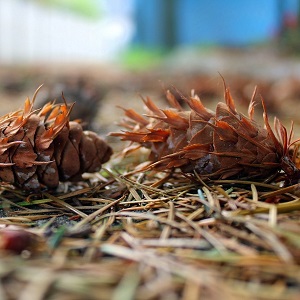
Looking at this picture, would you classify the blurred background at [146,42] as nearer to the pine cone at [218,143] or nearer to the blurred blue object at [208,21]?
the blurred blue object at [208,21]

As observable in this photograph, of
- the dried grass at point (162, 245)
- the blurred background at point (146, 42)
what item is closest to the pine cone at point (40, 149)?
the dried grass at point (162, 245)

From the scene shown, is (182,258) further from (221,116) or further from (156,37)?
(156,37)

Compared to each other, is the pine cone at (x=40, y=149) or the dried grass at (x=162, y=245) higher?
the pine cone at (x=40, y=149)

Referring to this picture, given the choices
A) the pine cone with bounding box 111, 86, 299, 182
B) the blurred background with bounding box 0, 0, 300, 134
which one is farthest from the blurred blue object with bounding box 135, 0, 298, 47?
the pine cone with bounding box 111, 86, 299, 182

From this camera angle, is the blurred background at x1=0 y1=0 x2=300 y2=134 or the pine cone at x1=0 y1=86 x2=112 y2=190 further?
the blurred background at x1=0 y1=0 x2=300 y2=134

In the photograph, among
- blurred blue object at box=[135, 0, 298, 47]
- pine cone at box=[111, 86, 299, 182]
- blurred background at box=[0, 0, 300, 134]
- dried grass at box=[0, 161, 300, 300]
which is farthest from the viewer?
blurred blue object at box=[135, 0, 298, 47]

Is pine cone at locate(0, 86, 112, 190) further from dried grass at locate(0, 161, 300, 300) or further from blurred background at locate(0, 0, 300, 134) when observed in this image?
blurred background at locate(0, 0, 300, 134)
